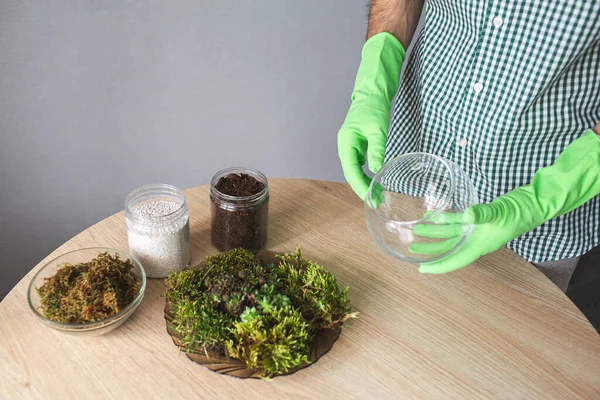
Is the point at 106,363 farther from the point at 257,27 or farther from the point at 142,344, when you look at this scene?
the point at 257,27

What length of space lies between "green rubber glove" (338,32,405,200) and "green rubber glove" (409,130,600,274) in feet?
0.73

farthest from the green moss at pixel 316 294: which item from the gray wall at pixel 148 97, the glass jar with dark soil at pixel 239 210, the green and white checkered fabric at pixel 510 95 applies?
the gray wall at pixel 148 97

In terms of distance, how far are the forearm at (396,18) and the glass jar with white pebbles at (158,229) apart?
64cm

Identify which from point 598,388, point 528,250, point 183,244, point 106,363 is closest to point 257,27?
point 183,244

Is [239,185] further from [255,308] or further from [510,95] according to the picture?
[510,95]

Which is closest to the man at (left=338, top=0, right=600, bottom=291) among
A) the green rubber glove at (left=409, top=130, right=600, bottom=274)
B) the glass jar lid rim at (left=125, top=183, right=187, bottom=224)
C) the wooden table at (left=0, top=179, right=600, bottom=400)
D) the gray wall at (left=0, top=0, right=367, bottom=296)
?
the green rubber glove at (left=409, top=130, right=600, bottom=274)

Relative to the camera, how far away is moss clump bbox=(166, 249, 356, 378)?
87cm

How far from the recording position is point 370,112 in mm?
1158

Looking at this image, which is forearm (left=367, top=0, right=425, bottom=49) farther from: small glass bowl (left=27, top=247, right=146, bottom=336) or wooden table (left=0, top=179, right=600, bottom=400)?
small glass bowl (left=27, top=247, right=146, bottom=336)

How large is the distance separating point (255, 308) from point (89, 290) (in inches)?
11.0

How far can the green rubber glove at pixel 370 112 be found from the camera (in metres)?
1.09

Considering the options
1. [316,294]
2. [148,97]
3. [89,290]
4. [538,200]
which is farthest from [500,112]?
[148,97]

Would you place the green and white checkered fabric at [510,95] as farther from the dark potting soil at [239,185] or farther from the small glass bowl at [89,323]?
the small glass bowl at [89,323]

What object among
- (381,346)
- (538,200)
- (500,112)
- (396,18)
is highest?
(396,18)
